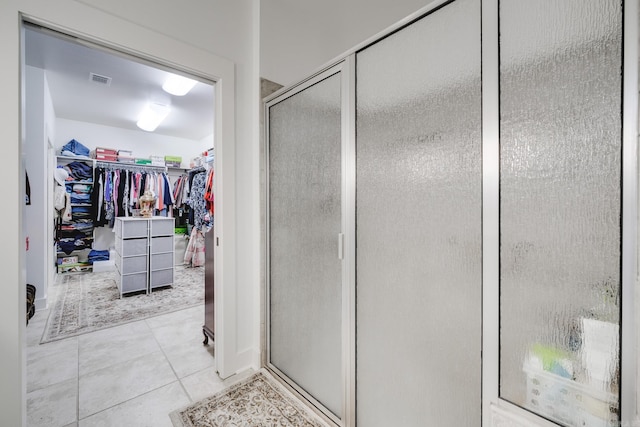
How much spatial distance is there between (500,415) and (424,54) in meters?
1.29

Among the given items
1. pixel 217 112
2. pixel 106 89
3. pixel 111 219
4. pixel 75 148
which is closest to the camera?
pixel 217 112

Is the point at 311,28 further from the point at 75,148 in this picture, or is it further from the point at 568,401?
the point at 75,148

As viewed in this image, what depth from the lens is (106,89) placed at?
3.38 meters

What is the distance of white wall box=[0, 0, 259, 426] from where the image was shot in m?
1.12

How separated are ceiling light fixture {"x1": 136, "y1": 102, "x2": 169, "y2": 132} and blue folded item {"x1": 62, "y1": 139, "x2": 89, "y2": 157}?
100cm

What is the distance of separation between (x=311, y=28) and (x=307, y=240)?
5.78 feet

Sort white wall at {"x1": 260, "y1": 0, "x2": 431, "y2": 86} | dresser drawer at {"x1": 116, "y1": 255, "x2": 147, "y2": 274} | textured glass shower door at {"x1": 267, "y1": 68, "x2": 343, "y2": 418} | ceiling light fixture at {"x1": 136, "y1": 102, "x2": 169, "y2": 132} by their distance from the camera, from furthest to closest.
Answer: ceiling light fixture at {"x1": 136, "y1": 102, "x2": 169, "y2": 132}
dresser drawer at {"x1": 116, "y1": 255, "x2": 147, "y2": 274}
white wall at {"x1": 260, "y1": 0, "x2": 431, "y2": 86}
textured glass shower door at {"x1": 267, "y1": 68, "x2": 343, "y2": 418}

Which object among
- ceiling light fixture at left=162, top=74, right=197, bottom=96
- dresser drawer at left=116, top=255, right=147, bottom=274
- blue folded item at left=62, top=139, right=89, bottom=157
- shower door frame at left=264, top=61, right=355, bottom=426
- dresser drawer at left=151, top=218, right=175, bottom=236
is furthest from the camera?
blue folded item at left=62, top=139, right=89, bottom=157

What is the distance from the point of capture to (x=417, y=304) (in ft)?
3.51

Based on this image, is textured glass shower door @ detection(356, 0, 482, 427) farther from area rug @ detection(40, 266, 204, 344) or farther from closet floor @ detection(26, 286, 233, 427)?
area rug @ detection(40, 266, 204, 344)

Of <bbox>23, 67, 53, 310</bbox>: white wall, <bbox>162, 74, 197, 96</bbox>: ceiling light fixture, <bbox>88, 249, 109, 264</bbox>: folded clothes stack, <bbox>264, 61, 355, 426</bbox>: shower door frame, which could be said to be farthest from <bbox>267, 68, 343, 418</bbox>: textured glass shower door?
<bbox>88, 249, 109, 264</bbox>: folded clothes stack

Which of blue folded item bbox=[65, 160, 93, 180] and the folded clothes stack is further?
the folded clothes stack

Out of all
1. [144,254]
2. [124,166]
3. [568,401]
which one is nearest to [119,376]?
[144,254]

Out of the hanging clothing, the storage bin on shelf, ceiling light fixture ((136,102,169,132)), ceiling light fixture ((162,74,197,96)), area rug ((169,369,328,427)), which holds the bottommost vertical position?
area rug ((169,369,328,427))
